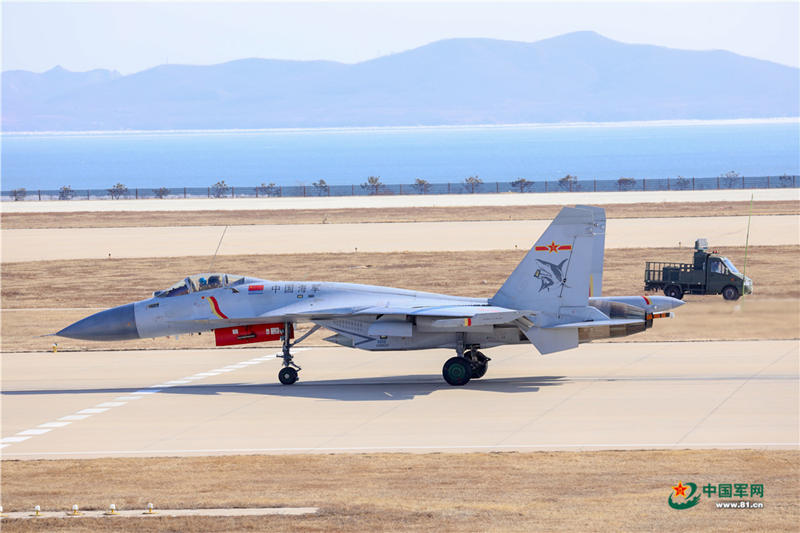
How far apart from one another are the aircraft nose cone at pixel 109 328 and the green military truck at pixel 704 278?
73.9ft

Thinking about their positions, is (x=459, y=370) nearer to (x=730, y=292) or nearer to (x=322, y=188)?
(x=730, y=292)

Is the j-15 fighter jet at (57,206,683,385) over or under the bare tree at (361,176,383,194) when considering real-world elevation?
under

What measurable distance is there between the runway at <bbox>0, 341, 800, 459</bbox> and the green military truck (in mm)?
9184

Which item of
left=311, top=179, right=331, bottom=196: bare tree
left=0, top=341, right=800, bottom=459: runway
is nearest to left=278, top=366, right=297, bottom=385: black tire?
left=0, top=341, right=800, bottom=459: runway

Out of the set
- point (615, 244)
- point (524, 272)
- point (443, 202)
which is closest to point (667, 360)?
point (524, 272)

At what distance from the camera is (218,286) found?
28688 mm

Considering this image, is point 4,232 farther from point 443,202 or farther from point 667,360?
point 667,360

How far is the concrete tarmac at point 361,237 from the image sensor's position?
6444cm

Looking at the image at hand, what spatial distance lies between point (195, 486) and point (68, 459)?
4133 mm

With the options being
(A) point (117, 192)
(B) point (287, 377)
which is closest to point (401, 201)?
(A) point (117, 192)

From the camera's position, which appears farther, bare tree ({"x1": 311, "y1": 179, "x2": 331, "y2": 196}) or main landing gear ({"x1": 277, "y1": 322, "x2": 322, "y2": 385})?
bare tree ({"x1": 311, "y1": 179, "x2": 331, "y2": 196})

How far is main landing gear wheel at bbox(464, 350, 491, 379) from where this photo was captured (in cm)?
2786

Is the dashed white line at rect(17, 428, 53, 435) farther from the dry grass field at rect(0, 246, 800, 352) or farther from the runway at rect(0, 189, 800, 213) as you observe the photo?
the runway at rect(0, 189, 800, 213)

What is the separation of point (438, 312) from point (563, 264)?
3578 millimetres
